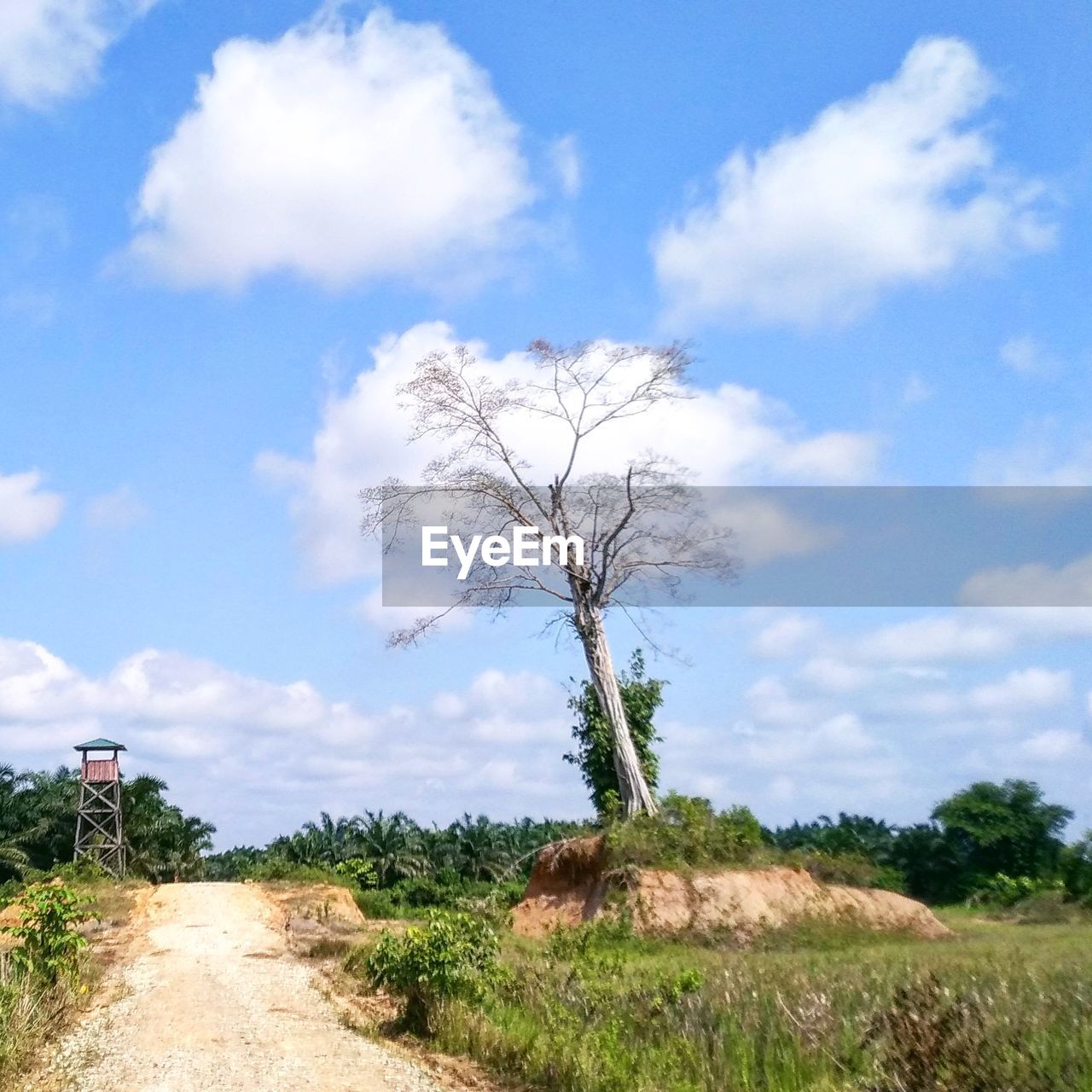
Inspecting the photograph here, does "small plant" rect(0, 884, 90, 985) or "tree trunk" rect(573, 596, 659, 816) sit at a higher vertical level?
"tree trunk" rect(573, 596, 659, 816)

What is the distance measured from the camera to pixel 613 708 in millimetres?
20906

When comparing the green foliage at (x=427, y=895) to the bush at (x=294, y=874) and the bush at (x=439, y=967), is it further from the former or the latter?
the bush at (x=439, y=967)

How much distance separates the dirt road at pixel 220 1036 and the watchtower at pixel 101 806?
1795 cm

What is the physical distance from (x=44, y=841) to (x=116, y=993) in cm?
2541

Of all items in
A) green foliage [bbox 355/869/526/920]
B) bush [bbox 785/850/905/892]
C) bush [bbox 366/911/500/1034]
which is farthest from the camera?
green foliage [bbox 355/869/526/920]

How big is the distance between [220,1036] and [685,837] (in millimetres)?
10264

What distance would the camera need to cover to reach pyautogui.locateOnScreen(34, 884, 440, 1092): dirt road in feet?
27.8

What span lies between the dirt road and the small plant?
0.69 meters

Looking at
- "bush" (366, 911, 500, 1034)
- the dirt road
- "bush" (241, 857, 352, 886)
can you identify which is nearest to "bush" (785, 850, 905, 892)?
the dirt road

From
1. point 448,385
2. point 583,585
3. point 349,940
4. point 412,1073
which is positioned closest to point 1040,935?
point 583,585

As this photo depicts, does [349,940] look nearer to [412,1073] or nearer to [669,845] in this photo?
[669,845]

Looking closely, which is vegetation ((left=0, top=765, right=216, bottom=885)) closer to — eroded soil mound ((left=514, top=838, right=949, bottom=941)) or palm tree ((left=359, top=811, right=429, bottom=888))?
palm tree ((left=359, top=811, right=429, bottom=888))

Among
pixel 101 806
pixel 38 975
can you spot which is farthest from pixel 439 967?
pixel 101 806

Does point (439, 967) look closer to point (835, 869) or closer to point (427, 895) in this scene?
point (835, 869)
